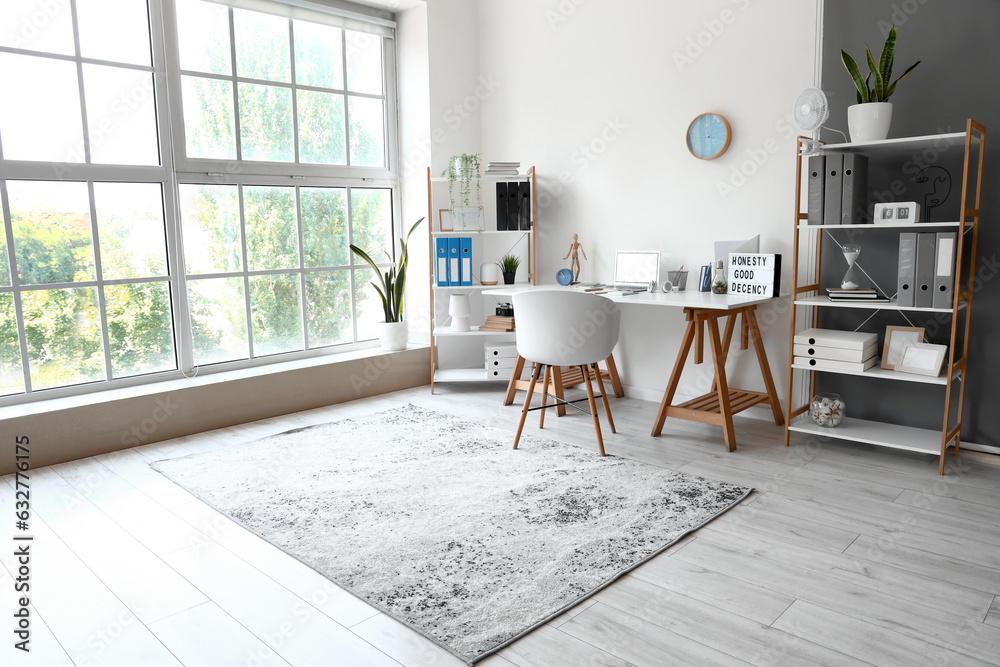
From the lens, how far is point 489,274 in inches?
→ 177

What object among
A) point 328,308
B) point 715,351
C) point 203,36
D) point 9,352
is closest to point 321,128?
point 203,36

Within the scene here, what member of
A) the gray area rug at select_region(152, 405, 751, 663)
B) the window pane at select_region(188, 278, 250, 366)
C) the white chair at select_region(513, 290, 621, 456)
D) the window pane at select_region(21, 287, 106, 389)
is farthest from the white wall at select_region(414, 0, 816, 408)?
the window pane at select_region(21, 287, 106, 389)

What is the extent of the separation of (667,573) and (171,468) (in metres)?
2.22

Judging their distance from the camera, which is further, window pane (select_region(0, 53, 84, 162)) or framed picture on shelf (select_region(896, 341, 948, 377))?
window pane (select_region(0, 53, 84, 162))

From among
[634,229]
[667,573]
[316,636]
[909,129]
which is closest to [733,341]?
[634,229]

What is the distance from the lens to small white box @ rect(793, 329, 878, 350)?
119 inches

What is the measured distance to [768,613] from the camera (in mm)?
1874

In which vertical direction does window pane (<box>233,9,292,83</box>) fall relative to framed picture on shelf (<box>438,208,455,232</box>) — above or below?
above

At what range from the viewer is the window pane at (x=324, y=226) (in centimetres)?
436

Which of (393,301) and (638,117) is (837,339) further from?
(393,301)

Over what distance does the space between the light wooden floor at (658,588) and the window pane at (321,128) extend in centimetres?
226

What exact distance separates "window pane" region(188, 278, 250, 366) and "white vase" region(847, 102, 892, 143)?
3.29 metres

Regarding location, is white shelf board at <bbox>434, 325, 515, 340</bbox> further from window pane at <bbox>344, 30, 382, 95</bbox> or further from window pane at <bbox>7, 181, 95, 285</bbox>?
window pane at <bbox>7, 181, 95, 285</bbox>

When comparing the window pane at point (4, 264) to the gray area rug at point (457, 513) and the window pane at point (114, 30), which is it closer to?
the window pane at point (114, 30)
